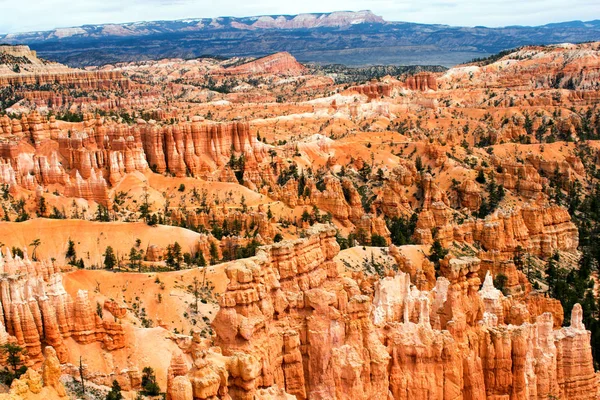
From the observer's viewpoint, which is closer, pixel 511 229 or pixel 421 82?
pixel 511 229

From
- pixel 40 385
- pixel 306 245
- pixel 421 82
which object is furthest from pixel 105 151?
pixel 421 82

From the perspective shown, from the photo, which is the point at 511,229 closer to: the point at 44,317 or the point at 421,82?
the point at 44,317

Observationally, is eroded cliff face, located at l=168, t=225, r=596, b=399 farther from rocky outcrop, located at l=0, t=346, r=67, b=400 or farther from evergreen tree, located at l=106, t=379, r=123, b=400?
rocky outcrop, located at l=0, t=346, r=67, b=400

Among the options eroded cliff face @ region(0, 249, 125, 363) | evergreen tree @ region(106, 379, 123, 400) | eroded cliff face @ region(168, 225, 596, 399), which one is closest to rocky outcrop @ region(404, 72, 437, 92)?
eroded cliff face @ region(0, 249, 125, 363)

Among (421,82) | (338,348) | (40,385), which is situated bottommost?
(421,82)

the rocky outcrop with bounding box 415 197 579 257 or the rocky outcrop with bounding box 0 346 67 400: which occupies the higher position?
the rocky outcrop with bounding box 0 346 67 400

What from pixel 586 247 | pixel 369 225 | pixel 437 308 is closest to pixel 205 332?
pixel 437 308

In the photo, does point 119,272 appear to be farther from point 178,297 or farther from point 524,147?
point 524,147

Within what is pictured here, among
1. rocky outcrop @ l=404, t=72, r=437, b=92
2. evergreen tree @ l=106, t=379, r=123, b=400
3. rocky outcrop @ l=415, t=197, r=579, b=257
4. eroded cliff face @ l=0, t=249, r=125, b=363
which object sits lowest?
rocky outcrop @ l=415, t=197, r=579, b=257

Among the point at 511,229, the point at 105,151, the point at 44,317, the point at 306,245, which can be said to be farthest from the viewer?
the point at 105,151
